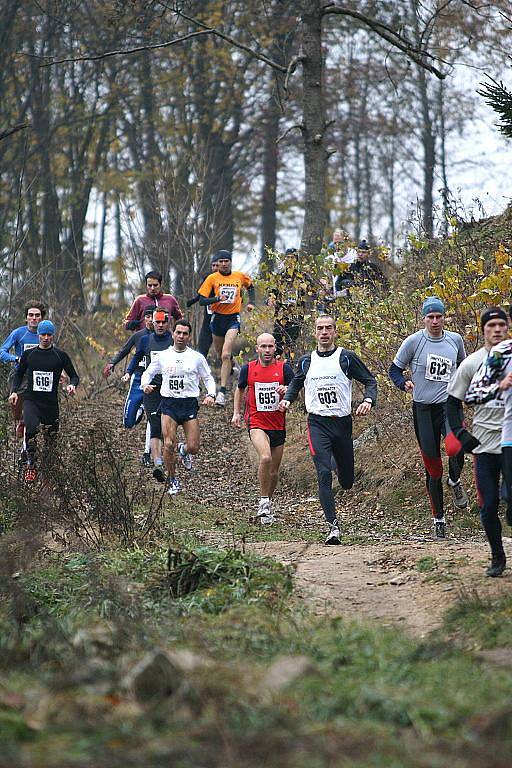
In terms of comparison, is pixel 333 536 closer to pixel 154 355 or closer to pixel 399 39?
pixel 154 355

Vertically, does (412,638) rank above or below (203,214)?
below

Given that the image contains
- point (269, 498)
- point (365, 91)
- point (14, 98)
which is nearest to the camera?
point (269, 498)

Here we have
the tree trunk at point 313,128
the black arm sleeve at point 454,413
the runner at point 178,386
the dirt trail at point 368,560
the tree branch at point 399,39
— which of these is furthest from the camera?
the tree trunk at point 313,128

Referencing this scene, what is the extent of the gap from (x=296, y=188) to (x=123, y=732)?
3478 centimetres

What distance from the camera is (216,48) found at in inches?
1216

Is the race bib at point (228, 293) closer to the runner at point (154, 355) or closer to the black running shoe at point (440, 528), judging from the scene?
the runner at point (154, 355)

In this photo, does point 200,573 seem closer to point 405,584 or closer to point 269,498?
point 405,584

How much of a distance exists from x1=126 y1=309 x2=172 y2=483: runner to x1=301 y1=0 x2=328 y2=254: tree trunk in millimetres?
5039

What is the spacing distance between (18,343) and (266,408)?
12.3 feet

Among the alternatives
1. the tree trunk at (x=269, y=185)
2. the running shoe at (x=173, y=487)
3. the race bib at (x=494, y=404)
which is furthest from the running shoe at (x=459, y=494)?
the tree trunk at (x=269, y=185)

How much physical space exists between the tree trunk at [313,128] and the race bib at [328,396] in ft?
28.6

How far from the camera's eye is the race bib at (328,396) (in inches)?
434

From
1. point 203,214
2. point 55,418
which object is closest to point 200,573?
point 55,418

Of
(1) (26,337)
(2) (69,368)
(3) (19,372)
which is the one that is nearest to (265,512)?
(2) (69,368)
